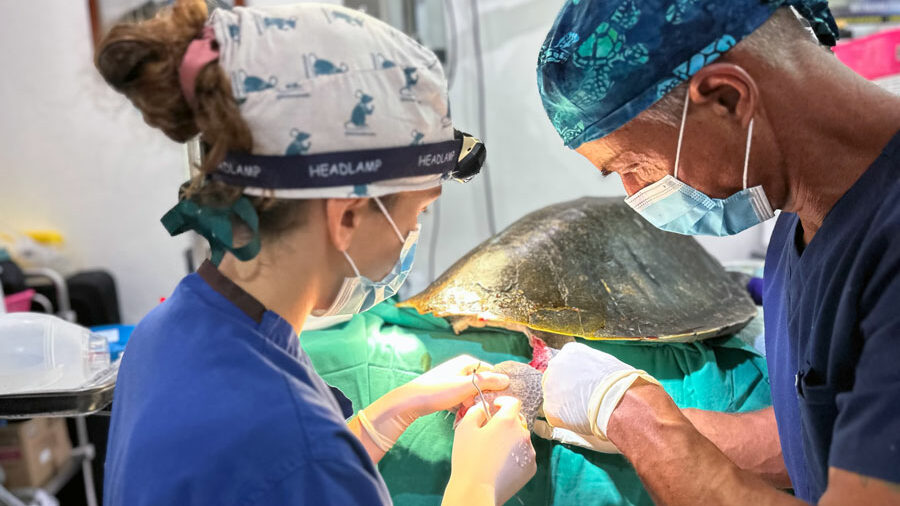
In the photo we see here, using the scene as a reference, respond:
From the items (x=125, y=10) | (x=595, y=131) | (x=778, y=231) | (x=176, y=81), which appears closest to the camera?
(x=176, y=81)

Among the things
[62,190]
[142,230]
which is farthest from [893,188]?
[62,190]

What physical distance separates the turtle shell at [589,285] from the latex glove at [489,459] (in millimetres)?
381

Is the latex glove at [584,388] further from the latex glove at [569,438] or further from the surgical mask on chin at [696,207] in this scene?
the surgical mask on chin at [696,207]

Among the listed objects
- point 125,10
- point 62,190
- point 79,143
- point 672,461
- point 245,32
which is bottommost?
point 672,461

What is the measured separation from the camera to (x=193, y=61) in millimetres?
574

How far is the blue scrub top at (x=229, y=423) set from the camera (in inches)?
21.7

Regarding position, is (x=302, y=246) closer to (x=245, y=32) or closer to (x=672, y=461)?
(x=245, y=32)

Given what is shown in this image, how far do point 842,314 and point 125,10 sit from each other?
2.67m

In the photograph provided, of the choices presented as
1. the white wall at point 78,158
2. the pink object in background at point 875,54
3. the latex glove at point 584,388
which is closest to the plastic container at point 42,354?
the latex glove at point 584,388

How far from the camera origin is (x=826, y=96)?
709 mm

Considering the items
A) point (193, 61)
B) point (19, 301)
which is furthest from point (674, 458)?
point (19, 301)

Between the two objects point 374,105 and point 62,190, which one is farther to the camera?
point 62,190

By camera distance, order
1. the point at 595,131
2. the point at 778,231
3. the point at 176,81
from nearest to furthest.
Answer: the point at 176,81 < the point at 595,131 < the point at 778,231

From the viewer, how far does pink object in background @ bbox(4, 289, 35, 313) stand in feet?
6.38
